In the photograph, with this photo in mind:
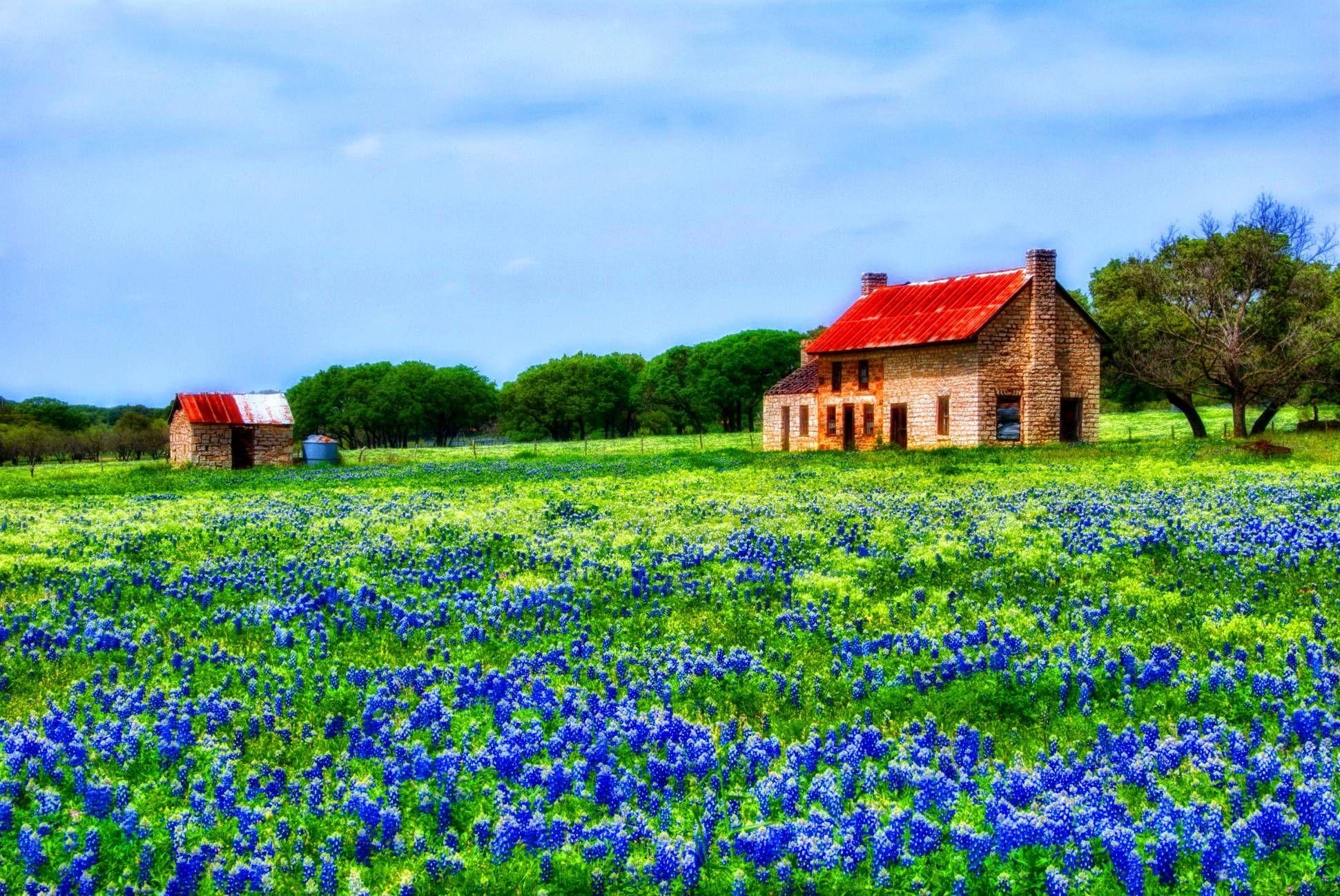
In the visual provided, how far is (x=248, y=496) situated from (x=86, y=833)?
931 inches

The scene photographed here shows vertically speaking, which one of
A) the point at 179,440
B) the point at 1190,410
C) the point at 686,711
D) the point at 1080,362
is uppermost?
the point at 1080,362

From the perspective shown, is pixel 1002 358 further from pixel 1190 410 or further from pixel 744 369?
pixel 744 369

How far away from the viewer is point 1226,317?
49.4m

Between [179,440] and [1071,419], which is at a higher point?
[1071,419]

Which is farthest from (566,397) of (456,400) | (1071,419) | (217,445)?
(1071,419)

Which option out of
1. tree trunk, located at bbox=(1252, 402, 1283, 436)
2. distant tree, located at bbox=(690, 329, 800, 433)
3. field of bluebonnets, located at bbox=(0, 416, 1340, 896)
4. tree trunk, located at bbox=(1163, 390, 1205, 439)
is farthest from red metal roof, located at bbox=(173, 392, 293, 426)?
distant tree, located at bbox=(690, 329, 800, 433)

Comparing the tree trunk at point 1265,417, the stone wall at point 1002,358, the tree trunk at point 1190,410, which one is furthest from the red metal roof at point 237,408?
the tree trunk at point 1265,417

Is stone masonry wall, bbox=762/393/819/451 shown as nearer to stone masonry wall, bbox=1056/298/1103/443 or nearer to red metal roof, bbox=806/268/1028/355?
red metal roof, bbox=806/268/1028/355

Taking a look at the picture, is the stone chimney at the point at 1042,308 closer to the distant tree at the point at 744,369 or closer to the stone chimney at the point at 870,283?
the stone chimney at the point at 870,283

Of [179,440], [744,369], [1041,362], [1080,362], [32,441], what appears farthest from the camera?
[744,369]

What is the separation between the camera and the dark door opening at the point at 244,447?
55750 millimetres

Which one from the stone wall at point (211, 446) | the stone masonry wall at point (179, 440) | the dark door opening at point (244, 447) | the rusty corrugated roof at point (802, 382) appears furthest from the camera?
the rusty corrugated roof at point (802, 382)

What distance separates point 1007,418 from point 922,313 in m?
6.61

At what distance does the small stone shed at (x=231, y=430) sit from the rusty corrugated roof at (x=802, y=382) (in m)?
24.9
